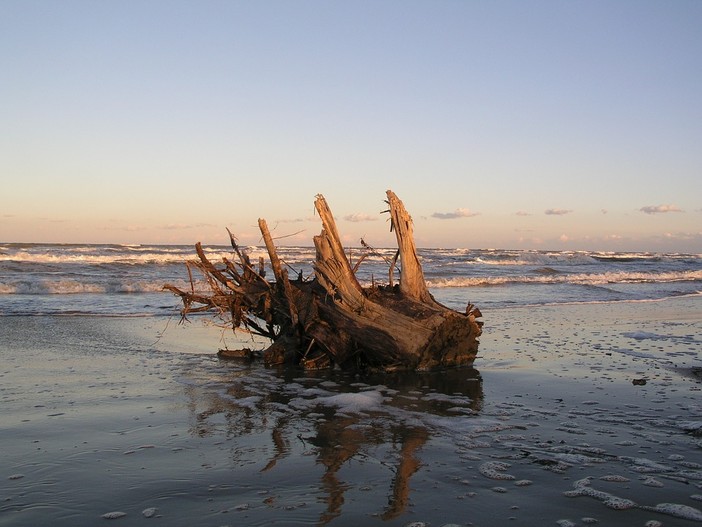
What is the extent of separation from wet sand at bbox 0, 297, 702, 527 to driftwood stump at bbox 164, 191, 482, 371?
13.3 inches

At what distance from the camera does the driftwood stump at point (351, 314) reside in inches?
302

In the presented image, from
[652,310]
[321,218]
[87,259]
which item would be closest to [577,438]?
[321,218]

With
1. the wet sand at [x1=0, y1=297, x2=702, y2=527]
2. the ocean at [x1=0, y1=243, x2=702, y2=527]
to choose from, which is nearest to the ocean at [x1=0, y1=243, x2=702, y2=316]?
the ocean at [x1=0, y1=243, x2=702, y2=527]

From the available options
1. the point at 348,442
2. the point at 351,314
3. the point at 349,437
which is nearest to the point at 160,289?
the point at 351,314

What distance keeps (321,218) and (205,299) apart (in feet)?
6.57

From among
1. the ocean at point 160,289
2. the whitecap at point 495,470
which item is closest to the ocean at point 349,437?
the whitecap at point 495,470

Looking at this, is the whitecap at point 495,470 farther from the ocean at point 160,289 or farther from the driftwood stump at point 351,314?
the ocean at point 160,289

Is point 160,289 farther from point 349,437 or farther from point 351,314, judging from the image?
point 349,437

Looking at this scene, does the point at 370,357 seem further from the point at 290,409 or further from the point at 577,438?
the point at 577,438

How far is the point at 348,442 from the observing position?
500cm

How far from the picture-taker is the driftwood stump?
766 cm

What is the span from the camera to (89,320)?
43.9 ft

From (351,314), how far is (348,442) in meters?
2.77

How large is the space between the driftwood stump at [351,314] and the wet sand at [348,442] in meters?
0.34
